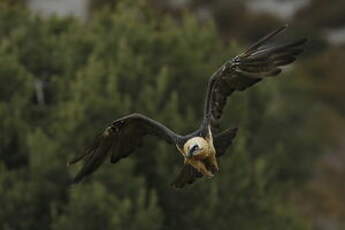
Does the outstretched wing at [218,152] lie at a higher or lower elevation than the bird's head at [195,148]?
lower

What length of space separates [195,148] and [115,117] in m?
9.43

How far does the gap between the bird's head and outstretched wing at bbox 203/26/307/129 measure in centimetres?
38

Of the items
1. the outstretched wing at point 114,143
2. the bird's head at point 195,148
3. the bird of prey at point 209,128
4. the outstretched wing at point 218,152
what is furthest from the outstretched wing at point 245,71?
the outstretched wing at point 114,143

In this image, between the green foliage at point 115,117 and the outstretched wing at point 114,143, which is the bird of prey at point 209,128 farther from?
the green foliage at point 115,117

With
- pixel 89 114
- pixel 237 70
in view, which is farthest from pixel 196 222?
pixel 237 70

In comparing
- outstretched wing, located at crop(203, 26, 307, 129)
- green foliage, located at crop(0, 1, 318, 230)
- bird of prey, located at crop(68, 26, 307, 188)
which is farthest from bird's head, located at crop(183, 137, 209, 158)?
green foliage, located at crop(0, 1, 318, 230)

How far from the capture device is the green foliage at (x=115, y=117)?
18.8m

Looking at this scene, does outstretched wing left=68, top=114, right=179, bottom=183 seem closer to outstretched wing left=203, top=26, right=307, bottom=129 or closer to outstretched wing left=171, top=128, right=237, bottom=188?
outstretched wing left=171, top=128, right=237, bottom=188

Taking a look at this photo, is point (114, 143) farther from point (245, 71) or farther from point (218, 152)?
point (245, 71)

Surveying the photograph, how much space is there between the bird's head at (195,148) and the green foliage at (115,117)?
25.9ft

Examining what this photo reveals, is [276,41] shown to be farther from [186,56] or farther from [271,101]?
[271,101]

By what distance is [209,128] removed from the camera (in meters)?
10.7

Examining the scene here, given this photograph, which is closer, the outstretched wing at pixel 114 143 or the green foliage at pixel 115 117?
the outstretched wing at pixel 114 143

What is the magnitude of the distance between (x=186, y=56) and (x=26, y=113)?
12.6 feet
